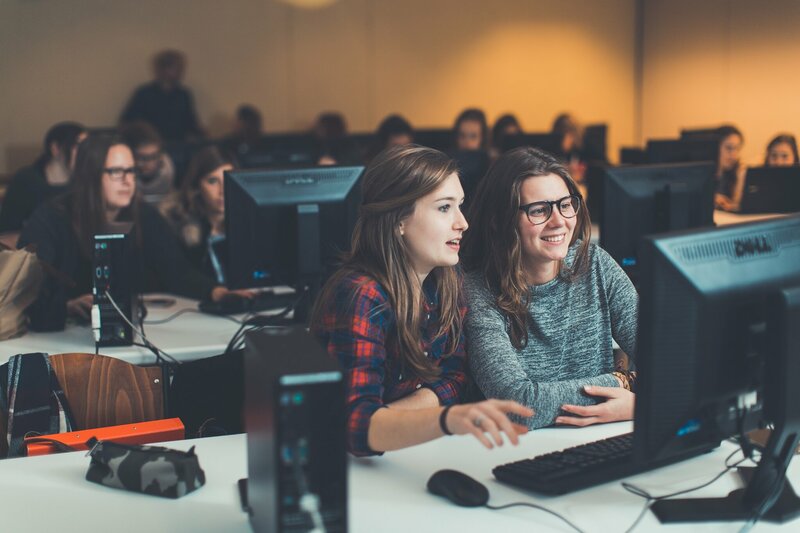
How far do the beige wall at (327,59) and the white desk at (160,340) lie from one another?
189 inches

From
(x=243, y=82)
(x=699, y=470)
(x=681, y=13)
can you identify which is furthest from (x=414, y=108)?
(x=699, y=470)

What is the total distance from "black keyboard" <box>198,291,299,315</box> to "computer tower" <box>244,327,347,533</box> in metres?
1.94

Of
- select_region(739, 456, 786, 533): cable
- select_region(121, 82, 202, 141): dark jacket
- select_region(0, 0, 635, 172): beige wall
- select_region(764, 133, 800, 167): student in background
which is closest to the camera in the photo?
select_region(739, 456, 786, 533): cable

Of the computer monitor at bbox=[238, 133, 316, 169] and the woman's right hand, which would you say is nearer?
the woman's right hand

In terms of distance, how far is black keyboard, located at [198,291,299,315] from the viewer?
127 inches

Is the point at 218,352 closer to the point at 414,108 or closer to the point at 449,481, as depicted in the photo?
the point at 449,481

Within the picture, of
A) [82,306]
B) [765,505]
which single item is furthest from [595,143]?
[765,505]

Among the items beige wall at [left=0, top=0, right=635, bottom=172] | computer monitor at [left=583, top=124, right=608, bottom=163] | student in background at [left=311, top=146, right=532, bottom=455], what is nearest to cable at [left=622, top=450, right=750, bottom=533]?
student in background at [left=311, top=146, right=532, bottom=455]

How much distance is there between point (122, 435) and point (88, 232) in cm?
134

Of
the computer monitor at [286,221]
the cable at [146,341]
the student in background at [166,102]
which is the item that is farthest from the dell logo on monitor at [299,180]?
the student in background at [166,102]

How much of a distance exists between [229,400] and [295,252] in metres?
0.54

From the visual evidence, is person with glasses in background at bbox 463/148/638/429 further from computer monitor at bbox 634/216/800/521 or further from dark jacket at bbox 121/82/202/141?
dark jacket at bbox 121/82/202/141

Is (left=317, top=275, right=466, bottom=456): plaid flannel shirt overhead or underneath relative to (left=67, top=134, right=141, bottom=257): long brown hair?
underneath

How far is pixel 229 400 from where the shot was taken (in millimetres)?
2436
